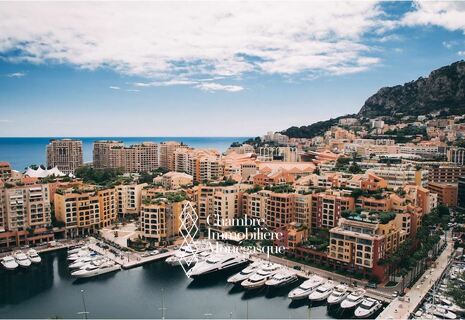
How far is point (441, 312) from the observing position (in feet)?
60.3

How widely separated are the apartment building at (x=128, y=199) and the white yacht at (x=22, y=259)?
11.0 metres

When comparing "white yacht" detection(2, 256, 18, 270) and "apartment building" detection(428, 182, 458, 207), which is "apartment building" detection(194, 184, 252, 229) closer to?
"white yacht" detection(2, 256, 18, 270)

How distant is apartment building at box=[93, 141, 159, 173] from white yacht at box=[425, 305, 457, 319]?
4927 centimetres

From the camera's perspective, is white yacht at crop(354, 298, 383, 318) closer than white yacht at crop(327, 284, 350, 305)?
Yes

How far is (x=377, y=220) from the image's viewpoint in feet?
74.1

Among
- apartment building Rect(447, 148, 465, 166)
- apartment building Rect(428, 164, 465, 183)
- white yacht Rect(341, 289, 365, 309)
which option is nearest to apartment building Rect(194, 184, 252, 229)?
white yacht Rect(341, 289, 365, 309)

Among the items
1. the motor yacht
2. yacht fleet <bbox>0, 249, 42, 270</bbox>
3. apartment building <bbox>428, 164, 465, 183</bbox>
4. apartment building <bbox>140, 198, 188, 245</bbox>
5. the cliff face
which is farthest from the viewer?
the cliff face

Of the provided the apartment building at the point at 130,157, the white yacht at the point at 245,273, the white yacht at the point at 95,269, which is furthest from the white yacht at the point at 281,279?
the apartment building at the point at 130,157

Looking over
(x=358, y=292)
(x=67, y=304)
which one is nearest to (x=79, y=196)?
(x=67, y=304)

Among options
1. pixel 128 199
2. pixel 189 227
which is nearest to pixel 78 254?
pixel 189 227

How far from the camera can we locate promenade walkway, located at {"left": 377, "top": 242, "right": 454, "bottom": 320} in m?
18.4

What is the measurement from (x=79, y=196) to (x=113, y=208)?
372cm

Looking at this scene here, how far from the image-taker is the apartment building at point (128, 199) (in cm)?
3641

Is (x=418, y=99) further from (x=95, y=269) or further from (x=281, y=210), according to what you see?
(x=95, y=269)
